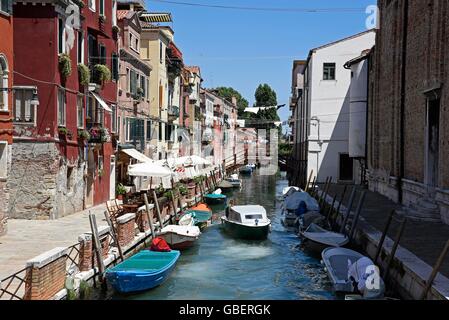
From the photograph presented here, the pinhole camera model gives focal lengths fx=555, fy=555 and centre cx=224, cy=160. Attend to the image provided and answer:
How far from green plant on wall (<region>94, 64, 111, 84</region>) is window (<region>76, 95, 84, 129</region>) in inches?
60.6

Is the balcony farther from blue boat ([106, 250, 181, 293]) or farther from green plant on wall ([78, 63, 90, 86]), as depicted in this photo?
blue boat ([106, 250, 181, 293])

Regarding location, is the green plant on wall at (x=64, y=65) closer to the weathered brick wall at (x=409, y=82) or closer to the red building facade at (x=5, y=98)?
the red building facade at (x=5, y=98)

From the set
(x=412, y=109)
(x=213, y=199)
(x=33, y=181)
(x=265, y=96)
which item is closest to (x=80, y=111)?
(x=33, y=181)

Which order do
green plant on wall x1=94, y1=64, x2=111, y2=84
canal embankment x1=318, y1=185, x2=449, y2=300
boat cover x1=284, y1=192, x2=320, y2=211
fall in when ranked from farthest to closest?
boat cover x1=284, y1=192, x2=320, y2=211 → green plant on wall x1=94, y1=64, x2=111, y2=84 → canal embankment x1=318, y1=185, x2=449, y2=300

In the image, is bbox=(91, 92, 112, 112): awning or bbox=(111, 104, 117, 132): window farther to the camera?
bbox=(111, 104, 117, 132): window

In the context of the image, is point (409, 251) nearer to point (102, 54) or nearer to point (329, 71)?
point (102, 54)

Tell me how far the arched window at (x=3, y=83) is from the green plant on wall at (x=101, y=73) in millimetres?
7378

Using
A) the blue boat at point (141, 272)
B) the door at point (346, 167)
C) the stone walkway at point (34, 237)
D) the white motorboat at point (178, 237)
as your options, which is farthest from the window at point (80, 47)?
the door at point (346, 167)

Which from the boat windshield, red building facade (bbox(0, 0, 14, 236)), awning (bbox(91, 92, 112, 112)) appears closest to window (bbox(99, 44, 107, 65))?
awning (bbox(91, 92, 112, 112))

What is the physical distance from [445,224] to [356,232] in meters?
2.77

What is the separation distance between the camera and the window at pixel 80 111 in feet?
69.6

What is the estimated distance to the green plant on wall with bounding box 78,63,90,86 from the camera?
2098 centimetres
